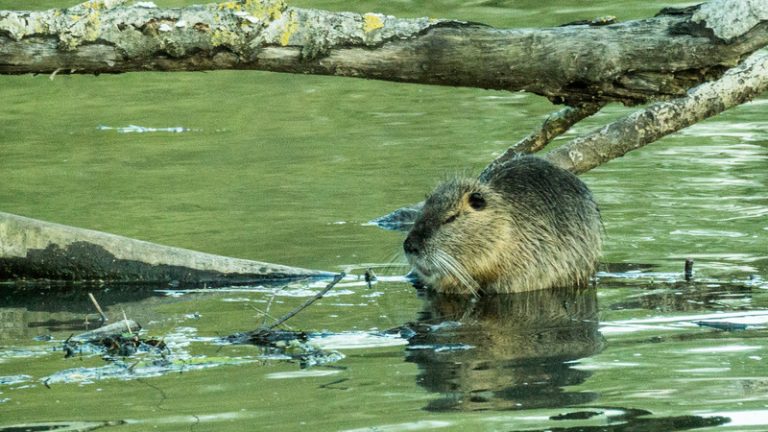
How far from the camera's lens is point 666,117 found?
25.8 feet

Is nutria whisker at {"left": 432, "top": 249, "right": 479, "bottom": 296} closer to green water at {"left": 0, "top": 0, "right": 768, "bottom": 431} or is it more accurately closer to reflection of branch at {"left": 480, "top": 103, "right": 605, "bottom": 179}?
green water at {"left": 0, "top": 0, "right": 768, "bottom": 431}

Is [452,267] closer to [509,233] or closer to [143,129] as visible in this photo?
[509,233]

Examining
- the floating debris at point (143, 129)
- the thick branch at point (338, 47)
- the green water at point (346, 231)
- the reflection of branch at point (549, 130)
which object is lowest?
the floating debris at point (143, 129)

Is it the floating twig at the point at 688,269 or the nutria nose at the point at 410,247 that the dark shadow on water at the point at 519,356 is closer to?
the nutria nose at the point at 410,247

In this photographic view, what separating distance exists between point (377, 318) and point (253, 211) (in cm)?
287

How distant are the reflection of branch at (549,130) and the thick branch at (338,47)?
193 centimetres

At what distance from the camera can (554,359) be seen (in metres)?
5.34

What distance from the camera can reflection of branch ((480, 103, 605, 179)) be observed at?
8013 millimetres

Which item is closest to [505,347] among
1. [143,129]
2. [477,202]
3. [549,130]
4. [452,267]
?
[452,267]

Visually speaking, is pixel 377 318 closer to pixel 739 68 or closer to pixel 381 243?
pixel 381 243

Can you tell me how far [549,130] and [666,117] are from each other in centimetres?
71

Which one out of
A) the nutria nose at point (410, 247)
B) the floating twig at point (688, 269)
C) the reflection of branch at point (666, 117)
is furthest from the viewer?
the reflection of branch at point (666, 117)

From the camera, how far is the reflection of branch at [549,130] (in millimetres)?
8013

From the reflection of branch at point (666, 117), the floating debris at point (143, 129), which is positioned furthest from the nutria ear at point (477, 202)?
the floating debris at point (143, 129)
